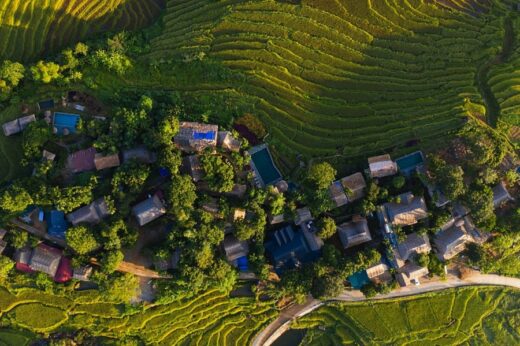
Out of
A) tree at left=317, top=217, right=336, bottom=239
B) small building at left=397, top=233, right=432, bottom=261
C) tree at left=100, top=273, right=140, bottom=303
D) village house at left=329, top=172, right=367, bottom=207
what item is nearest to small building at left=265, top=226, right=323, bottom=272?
tree at left=317, top=217, right=336, bottom=239

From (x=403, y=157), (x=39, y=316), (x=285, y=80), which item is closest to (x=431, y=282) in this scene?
(x=403, y=157)

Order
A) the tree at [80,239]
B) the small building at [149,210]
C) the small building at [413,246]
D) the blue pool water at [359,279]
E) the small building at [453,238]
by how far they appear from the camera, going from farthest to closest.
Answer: the blue pool water at [359,279], the small building at [453,238], the small building at [413,246], the small building at [149,210], the tree at [80,239]

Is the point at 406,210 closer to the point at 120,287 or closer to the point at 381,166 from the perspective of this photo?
the point at 381,166

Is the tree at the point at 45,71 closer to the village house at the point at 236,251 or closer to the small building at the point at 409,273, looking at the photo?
the village house at the point at 236,251

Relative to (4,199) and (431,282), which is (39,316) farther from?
(431,282)

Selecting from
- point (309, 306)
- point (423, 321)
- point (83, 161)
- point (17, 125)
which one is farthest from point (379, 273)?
point (17, 125)

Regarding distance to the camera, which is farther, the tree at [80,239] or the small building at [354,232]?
the small building at [354,232]

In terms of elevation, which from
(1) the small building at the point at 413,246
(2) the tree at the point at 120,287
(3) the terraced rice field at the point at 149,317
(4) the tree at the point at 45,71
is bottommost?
(3) the terraced rice field at the point at 149,317

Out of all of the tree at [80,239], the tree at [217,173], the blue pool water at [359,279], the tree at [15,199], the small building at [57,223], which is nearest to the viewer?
the tree at [80,239]

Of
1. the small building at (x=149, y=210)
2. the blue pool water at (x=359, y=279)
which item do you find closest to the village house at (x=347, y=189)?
the blue pool water at (x=359, y=279)
